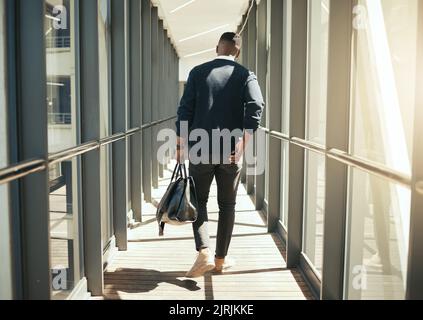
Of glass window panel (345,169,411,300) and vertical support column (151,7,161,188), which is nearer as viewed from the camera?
glass window panel (345,169,411,300)

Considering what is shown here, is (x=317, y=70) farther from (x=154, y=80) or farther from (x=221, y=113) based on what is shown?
(x=154, y=80)

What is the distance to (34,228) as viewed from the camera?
221cm

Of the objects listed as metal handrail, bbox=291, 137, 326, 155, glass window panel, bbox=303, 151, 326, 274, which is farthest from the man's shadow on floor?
metal handrail, bbox=291, 137, 326, 155

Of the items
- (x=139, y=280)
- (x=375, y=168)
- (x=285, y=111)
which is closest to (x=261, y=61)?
(x=285, y=111)

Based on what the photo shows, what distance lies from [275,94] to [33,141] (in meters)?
3.14

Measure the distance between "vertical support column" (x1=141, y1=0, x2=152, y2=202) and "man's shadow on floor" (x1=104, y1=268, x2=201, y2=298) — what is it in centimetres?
281

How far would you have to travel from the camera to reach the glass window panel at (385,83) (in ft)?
6.63

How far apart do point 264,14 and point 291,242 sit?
11.3 feet

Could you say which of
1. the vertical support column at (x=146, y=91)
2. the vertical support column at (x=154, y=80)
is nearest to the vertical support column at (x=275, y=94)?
the vertical support column at (x=146, y=91)

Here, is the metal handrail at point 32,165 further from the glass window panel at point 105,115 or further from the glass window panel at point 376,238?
the glass window panel at point 376,238

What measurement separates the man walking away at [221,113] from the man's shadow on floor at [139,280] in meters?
0.22

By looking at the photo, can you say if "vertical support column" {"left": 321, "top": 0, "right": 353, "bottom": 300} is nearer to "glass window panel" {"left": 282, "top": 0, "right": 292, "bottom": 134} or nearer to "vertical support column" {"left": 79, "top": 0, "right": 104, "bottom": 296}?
"vertical support column" {"left": 79, "top": 0, "right": 104, "bottom": 296}

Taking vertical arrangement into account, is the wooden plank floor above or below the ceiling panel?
below

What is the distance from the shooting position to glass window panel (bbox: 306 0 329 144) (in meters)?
3.38
